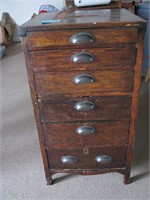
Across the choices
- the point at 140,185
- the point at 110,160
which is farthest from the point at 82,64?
the point at 140,185

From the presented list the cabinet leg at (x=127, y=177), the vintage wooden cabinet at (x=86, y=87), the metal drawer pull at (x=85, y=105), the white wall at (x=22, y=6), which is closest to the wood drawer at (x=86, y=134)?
the vintage wooden cabinet at (x=86, y=87)

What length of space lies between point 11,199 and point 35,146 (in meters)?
0.40

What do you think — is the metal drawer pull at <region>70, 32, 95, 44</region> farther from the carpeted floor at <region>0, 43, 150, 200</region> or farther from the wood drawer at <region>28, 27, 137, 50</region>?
the carpeted floor at <region>0, 43, 150, 200</region>

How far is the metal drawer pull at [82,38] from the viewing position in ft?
2.35

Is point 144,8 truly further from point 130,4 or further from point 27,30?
point 27,30

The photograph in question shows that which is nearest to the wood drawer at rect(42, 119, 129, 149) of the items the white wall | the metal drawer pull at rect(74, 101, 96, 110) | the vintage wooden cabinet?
the vintage wooden cabinet

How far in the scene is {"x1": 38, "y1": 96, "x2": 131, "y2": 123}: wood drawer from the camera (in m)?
0.87

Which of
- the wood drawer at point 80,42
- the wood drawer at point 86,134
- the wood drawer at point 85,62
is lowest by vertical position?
the wood drawer at point 86,134

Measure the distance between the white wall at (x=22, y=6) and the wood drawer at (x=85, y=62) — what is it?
3.28 metres

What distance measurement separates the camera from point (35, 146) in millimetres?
1421

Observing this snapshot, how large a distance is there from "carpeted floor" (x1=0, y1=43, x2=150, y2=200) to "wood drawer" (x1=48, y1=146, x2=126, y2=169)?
131 millimetres

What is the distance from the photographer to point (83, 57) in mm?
756

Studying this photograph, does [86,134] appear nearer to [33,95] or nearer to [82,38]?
[33,95]

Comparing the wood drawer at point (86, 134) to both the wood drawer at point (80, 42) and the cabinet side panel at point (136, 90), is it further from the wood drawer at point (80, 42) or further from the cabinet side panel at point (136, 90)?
the wood drawer at point (80, 42)
